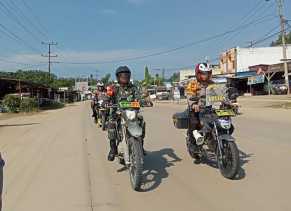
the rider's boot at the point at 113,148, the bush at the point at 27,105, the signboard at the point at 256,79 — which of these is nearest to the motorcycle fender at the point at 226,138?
the rider's boot at the point at 113,148

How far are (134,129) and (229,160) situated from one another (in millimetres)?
1478

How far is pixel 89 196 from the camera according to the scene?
5.91 m

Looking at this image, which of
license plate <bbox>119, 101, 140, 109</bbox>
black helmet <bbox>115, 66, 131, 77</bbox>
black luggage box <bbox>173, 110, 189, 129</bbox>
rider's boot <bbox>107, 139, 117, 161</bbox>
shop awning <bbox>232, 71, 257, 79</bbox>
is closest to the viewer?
license plate <bbox>119, 101, 140, 109</bbox>

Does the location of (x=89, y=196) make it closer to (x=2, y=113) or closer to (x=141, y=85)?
(x=141, y=85)

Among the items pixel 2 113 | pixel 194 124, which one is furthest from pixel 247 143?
pixel 2 113

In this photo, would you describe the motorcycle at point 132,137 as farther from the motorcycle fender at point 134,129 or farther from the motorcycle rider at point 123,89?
the motorcycle rider at point 123,89

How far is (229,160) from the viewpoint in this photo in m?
6.52

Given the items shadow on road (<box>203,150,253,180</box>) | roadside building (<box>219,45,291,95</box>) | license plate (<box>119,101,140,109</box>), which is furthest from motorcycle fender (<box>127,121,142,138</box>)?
roadside building (<box>219,45,291,95</box>)

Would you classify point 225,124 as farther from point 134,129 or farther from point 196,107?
point 134,129

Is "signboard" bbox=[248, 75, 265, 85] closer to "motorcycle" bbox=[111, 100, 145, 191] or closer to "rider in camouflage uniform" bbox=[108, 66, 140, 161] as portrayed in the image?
"rider in camouflage uniform" bbox=[108, 66, 140, 161]

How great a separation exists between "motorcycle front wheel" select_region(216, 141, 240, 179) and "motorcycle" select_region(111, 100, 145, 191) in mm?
1244

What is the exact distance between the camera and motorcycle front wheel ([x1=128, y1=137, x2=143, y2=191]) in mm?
6105

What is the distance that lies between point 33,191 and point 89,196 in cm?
96

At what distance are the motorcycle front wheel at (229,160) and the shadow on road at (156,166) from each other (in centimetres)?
93
